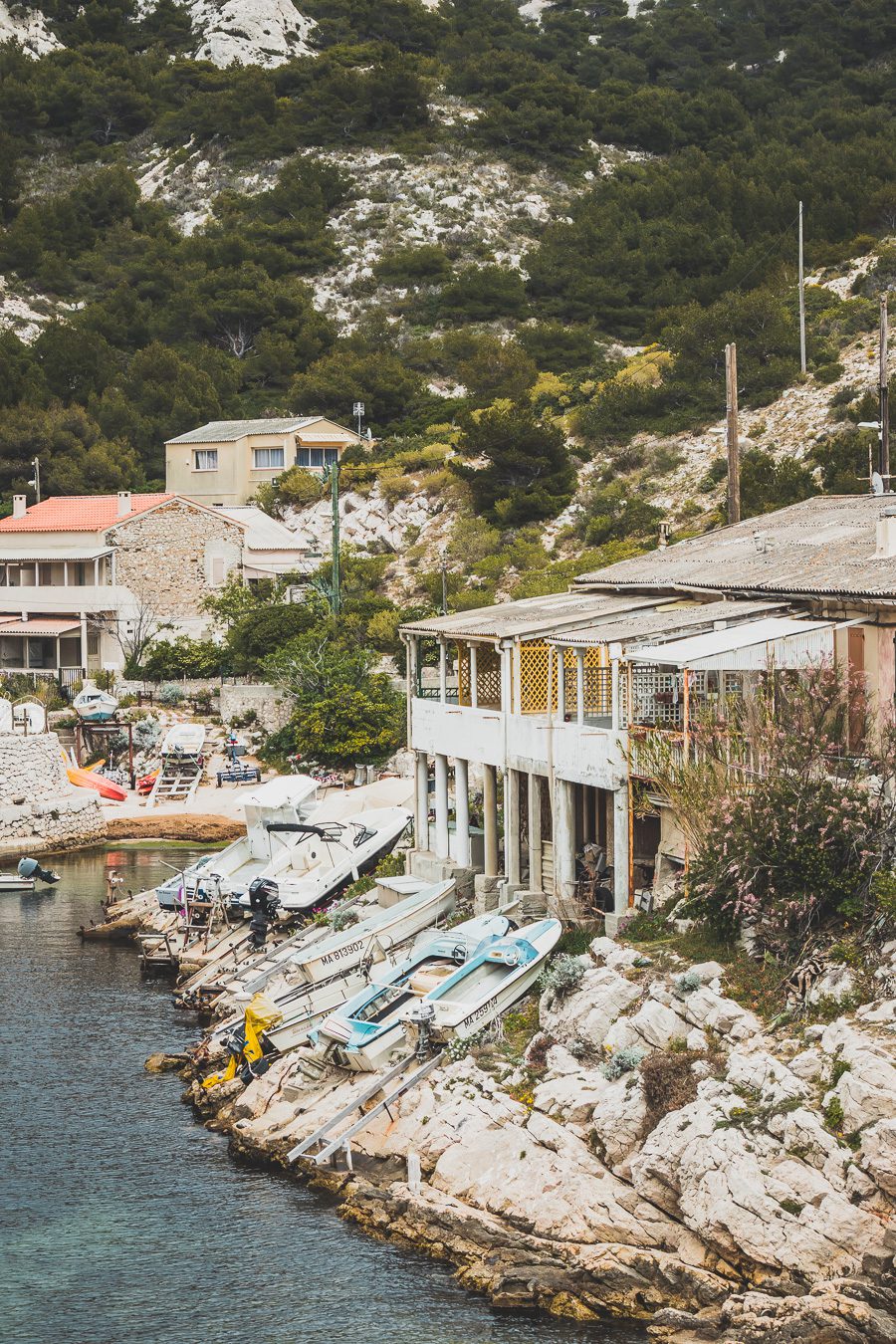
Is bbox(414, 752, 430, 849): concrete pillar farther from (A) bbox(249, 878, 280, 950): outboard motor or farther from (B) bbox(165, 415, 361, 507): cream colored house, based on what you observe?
(B) bbox(165, 415, 361, 507): cream colored house

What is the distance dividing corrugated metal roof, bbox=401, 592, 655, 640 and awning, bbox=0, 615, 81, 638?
1240 inches

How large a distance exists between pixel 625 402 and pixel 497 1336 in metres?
52.4

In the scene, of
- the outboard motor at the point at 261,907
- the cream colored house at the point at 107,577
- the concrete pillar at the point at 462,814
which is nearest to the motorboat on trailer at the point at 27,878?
the outboard motor at the point at 261,907

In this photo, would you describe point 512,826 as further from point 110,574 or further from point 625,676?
point 110,574

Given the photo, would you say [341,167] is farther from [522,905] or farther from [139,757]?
[522,905]

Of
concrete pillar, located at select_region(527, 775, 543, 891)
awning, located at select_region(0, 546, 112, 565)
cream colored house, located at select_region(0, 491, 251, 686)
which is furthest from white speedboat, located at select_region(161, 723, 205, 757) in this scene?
concrete pillar, located at select_region(527, 775, 543, 891)

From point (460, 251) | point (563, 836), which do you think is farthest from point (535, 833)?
point (460, 251)

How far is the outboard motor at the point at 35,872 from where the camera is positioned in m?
40.4

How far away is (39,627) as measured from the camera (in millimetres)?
61344

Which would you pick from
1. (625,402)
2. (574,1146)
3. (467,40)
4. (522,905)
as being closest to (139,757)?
(625,402)

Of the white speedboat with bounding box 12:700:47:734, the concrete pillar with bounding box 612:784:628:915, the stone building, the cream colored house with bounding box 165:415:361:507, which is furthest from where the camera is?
the cream colored house with bounding box 165:415:361:507

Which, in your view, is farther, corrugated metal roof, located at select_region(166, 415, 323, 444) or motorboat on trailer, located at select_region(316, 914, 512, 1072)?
corrugated metal roof, located at select_region(166, 415, 323, 444)

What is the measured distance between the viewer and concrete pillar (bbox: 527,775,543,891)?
26.6 meters

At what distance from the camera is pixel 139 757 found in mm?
53188
